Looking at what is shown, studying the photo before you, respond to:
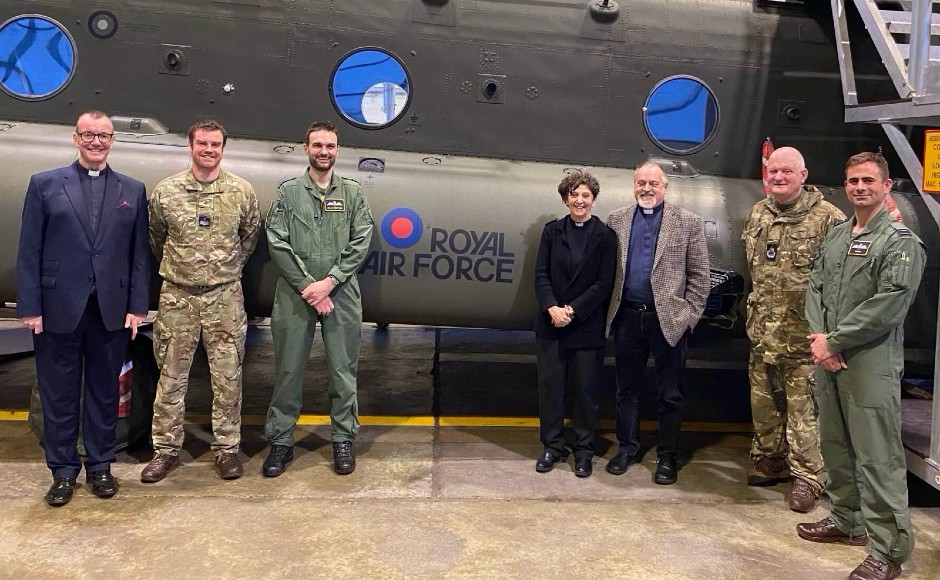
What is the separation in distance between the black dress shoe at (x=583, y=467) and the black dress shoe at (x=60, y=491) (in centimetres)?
294

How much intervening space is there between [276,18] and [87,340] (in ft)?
8.46

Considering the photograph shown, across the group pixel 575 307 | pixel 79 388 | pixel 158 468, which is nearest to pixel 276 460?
pixel 158 468

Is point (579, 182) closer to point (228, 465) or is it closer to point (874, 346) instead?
point (874, 346)

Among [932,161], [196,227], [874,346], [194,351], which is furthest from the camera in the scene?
[194,351]

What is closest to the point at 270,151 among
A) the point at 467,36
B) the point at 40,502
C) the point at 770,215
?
the point at 467,36

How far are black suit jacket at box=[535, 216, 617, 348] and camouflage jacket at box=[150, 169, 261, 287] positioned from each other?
1884mm

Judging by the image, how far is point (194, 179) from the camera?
4.25 meters

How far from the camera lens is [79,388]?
13.1 feet

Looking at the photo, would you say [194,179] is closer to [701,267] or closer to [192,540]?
[192,540]

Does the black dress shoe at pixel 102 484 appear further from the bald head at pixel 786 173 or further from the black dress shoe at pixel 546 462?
the bald head at pixel 786 173

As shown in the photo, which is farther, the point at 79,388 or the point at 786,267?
the point at 786,267

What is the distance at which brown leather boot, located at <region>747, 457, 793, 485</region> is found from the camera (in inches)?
177

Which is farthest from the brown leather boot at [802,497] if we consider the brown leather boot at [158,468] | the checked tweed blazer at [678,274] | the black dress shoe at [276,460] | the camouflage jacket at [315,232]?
the brown leather boot at [158,468]

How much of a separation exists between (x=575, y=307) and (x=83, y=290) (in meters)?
2.75
